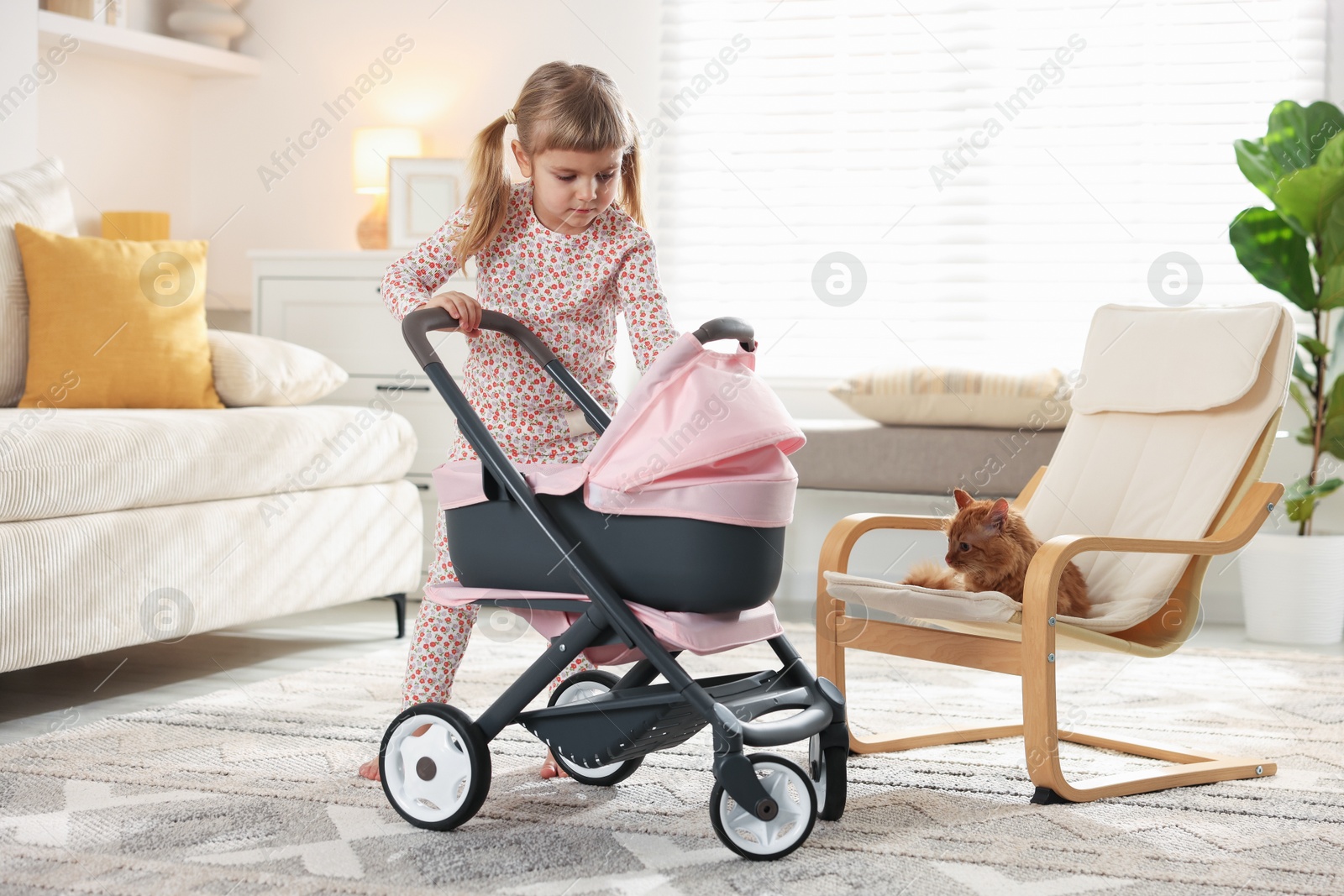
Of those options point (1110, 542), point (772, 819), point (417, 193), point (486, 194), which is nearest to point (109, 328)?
point (417, 193)

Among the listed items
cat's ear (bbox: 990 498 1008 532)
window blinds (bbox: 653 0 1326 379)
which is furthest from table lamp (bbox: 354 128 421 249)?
cat's ear (bbox: 990 498 1008 532)

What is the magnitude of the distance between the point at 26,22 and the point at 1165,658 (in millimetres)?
3261

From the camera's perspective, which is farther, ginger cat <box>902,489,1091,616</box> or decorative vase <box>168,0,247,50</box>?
decorative vase <box>168,0,247,50</box>

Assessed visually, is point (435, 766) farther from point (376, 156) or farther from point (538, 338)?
point (376, 156)

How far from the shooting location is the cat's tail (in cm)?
199

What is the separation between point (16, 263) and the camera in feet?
9.14

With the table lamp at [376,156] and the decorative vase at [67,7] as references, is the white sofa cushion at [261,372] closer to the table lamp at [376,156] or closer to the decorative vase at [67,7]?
the table lamp at [376,156]

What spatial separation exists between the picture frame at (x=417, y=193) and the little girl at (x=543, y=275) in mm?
2004

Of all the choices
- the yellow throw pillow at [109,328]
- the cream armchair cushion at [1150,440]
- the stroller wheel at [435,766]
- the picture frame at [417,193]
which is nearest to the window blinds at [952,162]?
the picture frame at [417,193]

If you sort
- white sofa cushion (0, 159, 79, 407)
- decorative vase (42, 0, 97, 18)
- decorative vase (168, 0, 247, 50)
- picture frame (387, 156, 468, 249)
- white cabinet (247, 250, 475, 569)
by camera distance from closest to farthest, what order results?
white sofa cushion (0, 159, 79, 407) < white cabinet (247, 250, 475, 569) < decorative vase (42, 0, 97, 18) < picture frame (387, 156, 468, 249) < decorative vase (168, 0, 247, 50)

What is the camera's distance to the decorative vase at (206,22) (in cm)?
418

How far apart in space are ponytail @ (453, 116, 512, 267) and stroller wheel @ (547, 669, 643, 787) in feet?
2.08

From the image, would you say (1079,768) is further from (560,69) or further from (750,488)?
(560,69)

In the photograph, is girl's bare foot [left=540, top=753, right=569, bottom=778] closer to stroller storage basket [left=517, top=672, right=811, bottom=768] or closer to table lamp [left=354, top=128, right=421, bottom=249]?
stroller storage basket [left=517, top=672, right=811, bottom=768]
